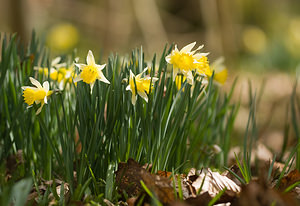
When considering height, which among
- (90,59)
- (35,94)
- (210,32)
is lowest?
(35,94)

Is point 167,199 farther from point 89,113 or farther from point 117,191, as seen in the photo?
point 89,113

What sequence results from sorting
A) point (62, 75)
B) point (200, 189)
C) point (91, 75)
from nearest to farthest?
point (200, 189) → point (91, 75) → point (62, 75)

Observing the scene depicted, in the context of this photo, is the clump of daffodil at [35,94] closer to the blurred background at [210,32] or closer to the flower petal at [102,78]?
the flower petal at [102,78]

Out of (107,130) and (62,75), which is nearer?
(107,130)

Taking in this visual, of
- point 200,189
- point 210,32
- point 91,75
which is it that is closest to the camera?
point 200,189

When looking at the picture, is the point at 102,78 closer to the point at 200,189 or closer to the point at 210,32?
the point at 200,189

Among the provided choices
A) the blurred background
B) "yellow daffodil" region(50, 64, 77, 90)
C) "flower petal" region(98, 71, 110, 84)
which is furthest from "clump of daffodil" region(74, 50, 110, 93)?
the blurred background

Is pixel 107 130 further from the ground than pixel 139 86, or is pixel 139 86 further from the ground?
pixel 139 86

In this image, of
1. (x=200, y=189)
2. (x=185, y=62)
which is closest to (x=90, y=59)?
(x=185, y=62)

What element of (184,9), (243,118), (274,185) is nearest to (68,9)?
(184,9)
